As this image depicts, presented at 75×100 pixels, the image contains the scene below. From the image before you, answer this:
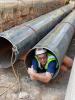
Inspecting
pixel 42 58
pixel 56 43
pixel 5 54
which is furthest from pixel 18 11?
pixel 42 58

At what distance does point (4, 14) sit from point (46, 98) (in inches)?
95.5

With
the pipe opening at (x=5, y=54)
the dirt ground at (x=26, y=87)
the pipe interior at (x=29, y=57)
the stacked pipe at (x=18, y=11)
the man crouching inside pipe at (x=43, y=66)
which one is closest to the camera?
the dirt ground at (x=26, y=87)

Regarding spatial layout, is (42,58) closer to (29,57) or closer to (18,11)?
(29,57)

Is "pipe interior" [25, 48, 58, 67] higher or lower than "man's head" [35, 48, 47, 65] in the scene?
lower

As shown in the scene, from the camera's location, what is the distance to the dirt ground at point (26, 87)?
3600 millimetres

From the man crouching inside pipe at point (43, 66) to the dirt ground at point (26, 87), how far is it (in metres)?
0.17

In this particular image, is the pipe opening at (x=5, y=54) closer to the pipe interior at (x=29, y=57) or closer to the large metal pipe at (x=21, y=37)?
the large metal pipe at (x=21, y=37)

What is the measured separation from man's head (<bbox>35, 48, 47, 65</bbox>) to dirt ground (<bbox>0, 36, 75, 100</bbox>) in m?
0.41

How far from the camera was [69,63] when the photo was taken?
4316 mm

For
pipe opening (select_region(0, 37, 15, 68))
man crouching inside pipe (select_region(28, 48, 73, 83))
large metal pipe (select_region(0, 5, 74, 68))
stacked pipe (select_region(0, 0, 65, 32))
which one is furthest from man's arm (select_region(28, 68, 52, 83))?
stacked pipe (select_region(0, 0, 65, 32))

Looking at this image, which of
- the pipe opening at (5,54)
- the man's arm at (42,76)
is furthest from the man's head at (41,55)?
the pipe opening at (5,54)

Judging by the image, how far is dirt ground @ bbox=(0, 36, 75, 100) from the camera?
11.8ft

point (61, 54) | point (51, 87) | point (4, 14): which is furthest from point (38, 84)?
point (4, 14)

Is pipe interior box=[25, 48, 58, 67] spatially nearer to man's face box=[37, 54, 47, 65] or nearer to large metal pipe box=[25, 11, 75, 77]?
large metal pipe box=[25, 11, 75, 77]
